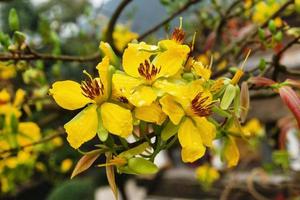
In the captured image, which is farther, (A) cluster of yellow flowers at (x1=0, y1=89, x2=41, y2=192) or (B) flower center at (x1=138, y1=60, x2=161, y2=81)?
(A) cluster of yellow flowers at (x1=0, y1=89, x2=41, y2=192)

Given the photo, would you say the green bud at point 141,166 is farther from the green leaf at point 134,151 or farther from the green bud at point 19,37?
the green bud at point 19,37

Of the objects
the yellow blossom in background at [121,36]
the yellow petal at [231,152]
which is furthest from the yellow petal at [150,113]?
the yellow blossom in background at [121,36]

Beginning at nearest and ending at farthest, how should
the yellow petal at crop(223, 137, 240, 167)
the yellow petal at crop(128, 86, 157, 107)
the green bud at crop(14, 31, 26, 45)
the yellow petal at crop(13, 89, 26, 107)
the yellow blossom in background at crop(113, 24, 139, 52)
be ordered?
the yellow petal at crop(128, 86, 157, 107) < the yellow petal at crop(223, 137, 240, 167) < the green bud at crop(14, 31, 26, 45) < the yellow petal at crop(13, 89, 26, 107) < the yellow blossom in background at crop(113, 24, 139, 52)

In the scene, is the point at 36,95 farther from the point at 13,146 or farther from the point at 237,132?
the point at 237,132

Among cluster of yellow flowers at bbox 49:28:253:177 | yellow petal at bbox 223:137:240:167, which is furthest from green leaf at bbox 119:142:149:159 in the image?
yellow petal at bbox 223:137:240:167

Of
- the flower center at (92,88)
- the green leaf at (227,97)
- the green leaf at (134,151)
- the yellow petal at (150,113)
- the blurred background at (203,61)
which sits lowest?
the blurred background at (203,61)

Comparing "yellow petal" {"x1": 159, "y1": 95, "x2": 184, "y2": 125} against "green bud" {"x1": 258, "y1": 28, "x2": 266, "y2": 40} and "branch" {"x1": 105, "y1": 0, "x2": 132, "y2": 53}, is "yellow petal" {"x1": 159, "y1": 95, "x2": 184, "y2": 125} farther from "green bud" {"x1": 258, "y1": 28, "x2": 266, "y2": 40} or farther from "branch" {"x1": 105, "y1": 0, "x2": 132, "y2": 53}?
"branch" {"x1": 105, "y1": 0, "x2": 132, "y2": 53}

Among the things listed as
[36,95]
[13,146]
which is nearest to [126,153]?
[13,146]
